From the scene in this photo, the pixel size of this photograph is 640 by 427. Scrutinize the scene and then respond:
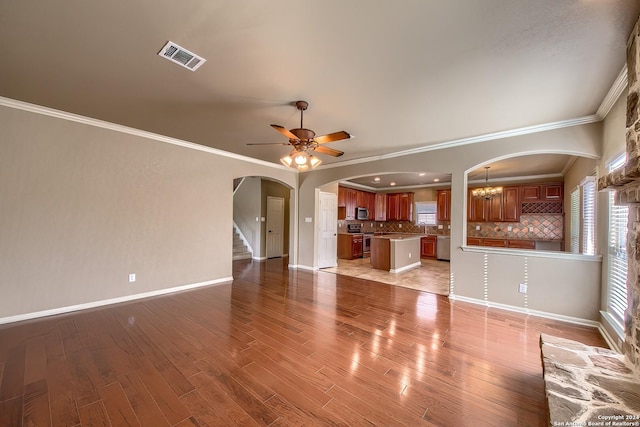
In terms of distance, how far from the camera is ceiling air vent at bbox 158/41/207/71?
209cm

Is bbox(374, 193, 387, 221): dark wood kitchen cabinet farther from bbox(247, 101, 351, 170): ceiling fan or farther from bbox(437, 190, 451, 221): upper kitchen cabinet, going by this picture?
bbox(247, 101, 351, 170): ceiling fan

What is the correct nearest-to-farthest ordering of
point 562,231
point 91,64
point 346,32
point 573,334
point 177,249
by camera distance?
point 346,32
point 91,64
point 573,334
point 177,249
point 562,231

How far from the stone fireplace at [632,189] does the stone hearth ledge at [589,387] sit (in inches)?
6.7

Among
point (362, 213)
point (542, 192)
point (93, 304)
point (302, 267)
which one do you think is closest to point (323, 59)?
point (93, 304)

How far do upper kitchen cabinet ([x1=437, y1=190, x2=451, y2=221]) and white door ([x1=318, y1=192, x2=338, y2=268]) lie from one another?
3888 mm

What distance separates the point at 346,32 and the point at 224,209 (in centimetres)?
429

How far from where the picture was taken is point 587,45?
1.98 metres

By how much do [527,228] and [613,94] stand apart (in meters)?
5.76

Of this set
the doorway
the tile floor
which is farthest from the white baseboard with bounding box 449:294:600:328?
the doorway

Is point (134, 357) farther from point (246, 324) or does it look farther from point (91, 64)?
point (91, 64)

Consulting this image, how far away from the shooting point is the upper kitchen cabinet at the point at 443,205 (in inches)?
333

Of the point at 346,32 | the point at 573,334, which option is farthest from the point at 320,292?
the point at 346,32

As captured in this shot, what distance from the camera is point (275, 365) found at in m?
2.33

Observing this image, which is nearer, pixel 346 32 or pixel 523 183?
pixel 346 32
